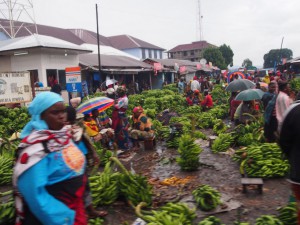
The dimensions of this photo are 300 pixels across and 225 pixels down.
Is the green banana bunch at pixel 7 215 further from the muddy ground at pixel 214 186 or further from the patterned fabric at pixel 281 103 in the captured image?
the patterned fabric at pixel 281 103

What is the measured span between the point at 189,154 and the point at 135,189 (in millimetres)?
2129

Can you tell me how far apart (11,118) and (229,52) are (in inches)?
2487

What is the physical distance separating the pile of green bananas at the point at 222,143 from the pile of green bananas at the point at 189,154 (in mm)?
1504

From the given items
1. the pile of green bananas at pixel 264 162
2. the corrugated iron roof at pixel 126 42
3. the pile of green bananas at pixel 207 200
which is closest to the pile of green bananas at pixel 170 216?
the pile of green bananas at pixel 207 200

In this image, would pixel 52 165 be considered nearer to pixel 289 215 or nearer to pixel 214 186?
pixel 289 215

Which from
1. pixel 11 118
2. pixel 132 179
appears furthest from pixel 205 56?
pixel 132 179

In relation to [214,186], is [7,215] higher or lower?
higher

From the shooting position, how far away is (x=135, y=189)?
483 cm

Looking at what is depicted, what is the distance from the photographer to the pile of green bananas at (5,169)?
6.39 metres

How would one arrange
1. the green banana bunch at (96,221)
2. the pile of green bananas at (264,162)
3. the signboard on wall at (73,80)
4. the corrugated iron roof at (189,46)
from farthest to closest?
1. the corrugated iron roof at (189,46)
2. the signboard on wall at (73,80)
3. the pile of green bananas at (264,162)
4. the green banana bunch at (96,221)

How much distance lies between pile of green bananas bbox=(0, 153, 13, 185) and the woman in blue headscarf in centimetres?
462

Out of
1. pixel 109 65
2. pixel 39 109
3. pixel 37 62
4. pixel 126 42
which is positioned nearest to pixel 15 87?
pixel 37 62

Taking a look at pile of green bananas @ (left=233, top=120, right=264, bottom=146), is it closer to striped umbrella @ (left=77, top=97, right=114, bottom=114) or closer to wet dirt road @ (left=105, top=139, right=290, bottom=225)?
wet dirt road @ (left=105, top=139, right=290, bottom=225)

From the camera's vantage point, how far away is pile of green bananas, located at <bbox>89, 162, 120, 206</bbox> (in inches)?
190
